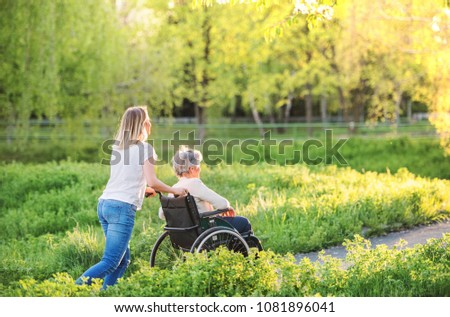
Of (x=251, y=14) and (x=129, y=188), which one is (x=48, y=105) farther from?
(x=251, y=14)

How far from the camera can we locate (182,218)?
595 cm

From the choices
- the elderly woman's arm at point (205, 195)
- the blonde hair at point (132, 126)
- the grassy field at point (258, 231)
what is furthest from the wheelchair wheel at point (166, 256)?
the blonde hair at point (132, 126)

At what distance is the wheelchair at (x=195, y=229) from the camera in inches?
231

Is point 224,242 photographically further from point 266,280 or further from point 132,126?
point 132,126

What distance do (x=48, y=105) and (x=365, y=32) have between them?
8706 millimetres

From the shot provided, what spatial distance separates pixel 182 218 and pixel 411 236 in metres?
3.64

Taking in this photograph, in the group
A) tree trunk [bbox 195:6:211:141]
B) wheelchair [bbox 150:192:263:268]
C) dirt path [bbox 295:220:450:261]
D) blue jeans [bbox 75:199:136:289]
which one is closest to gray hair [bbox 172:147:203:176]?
wheelchair [bbox 150:192:263:268]

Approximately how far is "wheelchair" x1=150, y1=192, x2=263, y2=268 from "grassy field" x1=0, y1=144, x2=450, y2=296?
1.34 ft

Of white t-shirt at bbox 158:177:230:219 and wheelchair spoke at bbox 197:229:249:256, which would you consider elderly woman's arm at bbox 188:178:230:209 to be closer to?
white t-shirt at bbox 158:177:230:219

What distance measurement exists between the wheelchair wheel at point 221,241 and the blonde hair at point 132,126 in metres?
0.97

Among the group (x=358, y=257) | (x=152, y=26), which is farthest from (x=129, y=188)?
A: (x=152, y=26)

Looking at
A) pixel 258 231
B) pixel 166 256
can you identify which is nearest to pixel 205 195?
pixel 166 256

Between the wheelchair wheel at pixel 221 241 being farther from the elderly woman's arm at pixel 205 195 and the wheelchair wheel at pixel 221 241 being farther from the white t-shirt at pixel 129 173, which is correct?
the white t-shirt at pixel 129 173

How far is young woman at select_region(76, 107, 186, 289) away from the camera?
5.59 metres
